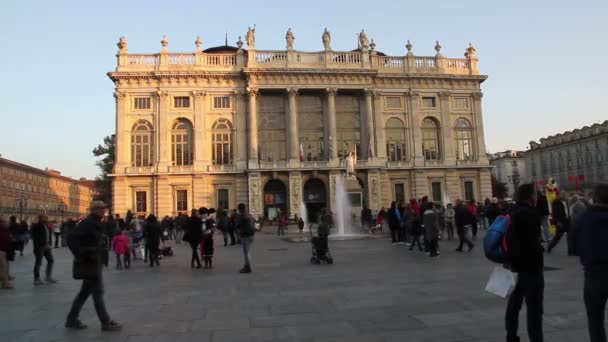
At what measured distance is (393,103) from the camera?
47.5 meters

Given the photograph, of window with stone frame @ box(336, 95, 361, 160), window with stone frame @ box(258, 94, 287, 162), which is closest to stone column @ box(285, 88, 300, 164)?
window with stone frame @ box(258, 94, 287, 162)

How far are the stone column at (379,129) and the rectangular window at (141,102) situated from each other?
2219 cm

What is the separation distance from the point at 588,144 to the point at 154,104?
69932mm

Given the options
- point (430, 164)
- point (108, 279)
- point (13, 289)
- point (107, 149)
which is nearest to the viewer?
point (13, 289)

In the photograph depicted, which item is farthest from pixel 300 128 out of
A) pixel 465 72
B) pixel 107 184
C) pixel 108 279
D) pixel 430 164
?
pixel 108 279

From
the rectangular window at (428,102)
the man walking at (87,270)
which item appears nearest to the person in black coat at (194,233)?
the man walking at (87,270)

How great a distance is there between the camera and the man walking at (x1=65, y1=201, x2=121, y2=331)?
6496 millimetres

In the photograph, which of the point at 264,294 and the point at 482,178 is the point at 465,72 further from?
the point at 264,294

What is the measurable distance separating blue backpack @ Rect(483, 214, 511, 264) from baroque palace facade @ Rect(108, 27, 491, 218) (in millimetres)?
37713

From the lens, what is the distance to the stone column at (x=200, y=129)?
143 ft

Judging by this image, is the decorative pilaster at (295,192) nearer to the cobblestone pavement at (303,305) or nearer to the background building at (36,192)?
the cobblestone pavement at (303,305)

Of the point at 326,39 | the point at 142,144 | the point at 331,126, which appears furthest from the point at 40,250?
the point at 326,39

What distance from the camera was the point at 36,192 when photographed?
93.4 m

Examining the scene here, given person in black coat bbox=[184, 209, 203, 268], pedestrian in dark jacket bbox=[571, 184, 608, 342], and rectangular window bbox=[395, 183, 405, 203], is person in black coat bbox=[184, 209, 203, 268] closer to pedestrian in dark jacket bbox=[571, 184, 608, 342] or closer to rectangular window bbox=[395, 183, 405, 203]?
pedestrian in dark jacket bbox=[571, 184, 608, 342]
